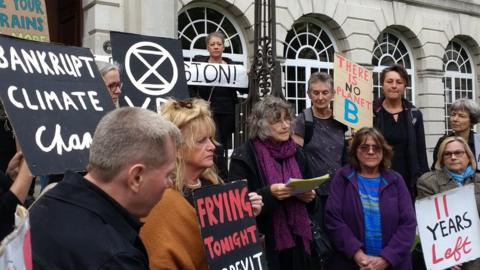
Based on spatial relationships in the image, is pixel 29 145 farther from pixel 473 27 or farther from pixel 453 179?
pixel 473 27

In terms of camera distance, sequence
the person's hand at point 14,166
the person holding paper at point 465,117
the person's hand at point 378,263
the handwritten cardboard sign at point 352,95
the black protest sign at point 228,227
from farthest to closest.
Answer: the person holding paper at point 465,117 < the handwritten cardboard sign at point 352,95 < the person's hand at point 378,263 < the person's hand at point 14,166 < the black protest sign at point 228,227

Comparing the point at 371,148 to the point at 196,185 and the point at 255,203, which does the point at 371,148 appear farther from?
the point at 196,185

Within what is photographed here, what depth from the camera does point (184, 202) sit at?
2352 mm

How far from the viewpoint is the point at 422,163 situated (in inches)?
195

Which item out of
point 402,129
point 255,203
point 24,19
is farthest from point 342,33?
point 255,203

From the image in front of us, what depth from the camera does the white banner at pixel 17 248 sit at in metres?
1.11

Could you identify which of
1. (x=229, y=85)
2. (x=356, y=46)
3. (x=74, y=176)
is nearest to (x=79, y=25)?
(x=229, y=85)

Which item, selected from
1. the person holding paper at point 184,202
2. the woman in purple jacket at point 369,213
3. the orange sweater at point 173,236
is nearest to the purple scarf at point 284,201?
the woman in purple jacket at point 369,213

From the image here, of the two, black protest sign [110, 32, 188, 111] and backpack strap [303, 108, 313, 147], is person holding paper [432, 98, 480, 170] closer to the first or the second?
backpack strap [303, 108, 313, 147]

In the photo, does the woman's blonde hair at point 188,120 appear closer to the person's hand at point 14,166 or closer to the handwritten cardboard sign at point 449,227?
the person's hand at point 14,166

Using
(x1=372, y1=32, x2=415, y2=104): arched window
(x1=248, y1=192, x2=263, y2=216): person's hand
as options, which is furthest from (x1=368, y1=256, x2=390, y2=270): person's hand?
(x1=372, y1=32, x2=415, y2=104): arched window

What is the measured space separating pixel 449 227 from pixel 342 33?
1008 cm

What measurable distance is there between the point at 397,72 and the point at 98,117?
2888mm

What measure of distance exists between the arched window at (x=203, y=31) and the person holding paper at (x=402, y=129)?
6.81 meters
